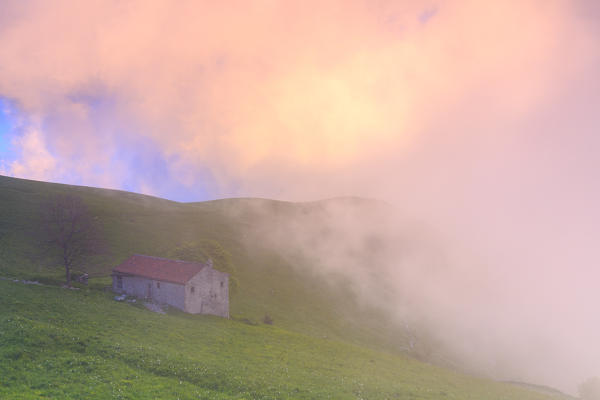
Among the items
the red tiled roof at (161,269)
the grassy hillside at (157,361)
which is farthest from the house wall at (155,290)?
the grassy hillside at (157,361)

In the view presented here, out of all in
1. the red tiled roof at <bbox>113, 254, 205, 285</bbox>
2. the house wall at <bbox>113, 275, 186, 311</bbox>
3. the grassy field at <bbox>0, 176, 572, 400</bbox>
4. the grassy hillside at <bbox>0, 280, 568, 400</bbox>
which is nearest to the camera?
the grassy hillside at <bbox>0, 280, 568, 400</bbox>

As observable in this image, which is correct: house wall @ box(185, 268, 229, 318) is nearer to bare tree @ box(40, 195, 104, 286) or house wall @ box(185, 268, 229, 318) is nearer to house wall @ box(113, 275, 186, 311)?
house wall @ box(113, 275, 186, 311)

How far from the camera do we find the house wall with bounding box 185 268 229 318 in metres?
57.6

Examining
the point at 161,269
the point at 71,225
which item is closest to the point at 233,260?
the point at 161,269

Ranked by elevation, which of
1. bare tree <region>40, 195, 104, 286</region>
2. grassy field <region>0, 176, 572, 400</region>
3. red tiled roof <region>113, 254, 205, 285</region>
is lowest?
grassy field <region>0, 176, 572, 400</region>

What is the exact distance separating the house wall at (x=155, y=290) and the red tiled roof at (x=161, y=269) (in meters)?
0.83

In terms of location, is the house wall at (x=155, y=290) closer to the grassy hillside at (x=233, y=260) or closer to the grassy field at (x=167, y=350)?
the grassy field at (x=167, y=350)

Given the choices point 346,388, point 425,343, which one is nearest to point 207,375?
point 346,388

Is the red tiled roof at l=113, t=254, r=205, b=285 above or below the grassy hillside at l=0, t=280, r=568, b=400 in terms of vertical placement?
above

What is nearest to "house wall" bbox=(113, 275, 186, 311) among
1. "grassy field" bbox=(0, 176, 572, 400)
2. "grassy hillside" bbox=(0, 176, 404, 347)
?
"grassy field" bbox=(0, 176, 572, 400)

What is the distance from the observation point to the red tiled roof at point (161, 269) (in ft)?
191

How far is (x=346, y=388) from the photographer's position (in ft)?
98.1

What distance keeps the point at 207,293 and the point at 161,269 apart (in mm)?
8881

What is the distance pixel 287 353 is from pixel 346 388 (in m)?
13.8
